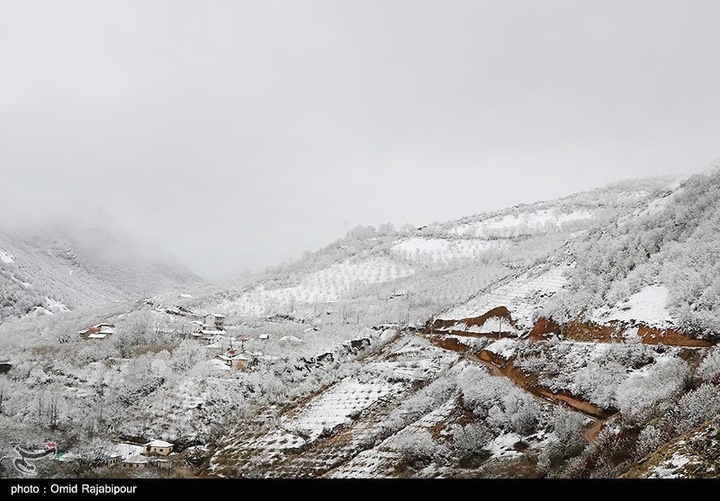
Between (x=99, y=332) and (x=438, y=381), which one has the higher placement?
(x=99, y=332)

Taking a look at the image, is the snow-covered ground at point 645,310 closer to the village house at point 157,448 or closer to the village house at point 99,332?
the village house at point 157,448

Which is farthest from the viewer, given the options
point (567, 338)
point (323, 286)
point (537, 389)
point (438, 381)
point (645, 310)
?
point (323, 286)

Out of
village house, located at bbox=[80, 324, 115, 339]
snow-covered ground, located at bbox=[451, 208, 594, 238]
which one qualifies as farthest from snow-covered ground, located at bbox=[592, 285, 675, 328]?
snow-covered ground, located at bbox=[451, 208, 594, 238]

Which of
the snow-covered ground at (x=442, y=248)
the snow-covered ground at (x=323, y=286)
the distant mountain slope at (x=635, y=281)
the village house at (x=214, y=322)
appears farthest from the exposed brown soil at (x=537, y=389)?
the snow-covered ground at (x=442, y=248)

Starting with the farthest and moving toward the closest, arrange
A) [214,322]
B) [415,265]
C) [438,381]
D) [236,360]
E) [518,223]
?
[518,223] < [415,265] < [214,322] < [236,360] < [438,381]

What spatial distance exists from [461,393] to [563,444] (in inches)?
521

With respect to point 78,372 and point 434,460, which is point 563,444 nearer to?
point 434,460

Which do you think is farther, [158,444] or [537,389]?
[158,444]

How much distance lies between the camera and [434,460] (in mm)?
25109

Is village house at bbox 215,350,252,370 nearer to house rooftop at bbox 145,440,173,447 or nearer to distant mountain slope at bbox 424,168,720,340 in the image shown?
house rooftop at bbox 145,440,173,447

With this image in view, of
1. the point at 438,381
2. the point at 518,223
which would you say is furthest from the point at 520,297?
the point at 518,223

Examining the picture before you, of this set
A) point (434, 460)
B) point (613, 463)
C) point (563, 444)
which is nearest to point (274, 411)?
point (434, 460)

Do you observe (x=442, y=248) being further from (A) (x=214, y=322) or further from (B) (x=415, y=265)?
(A) (x=214, y=322)

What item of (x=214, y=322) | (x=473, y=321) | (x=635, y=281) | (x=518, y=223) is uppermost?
(x=518, y=223)
